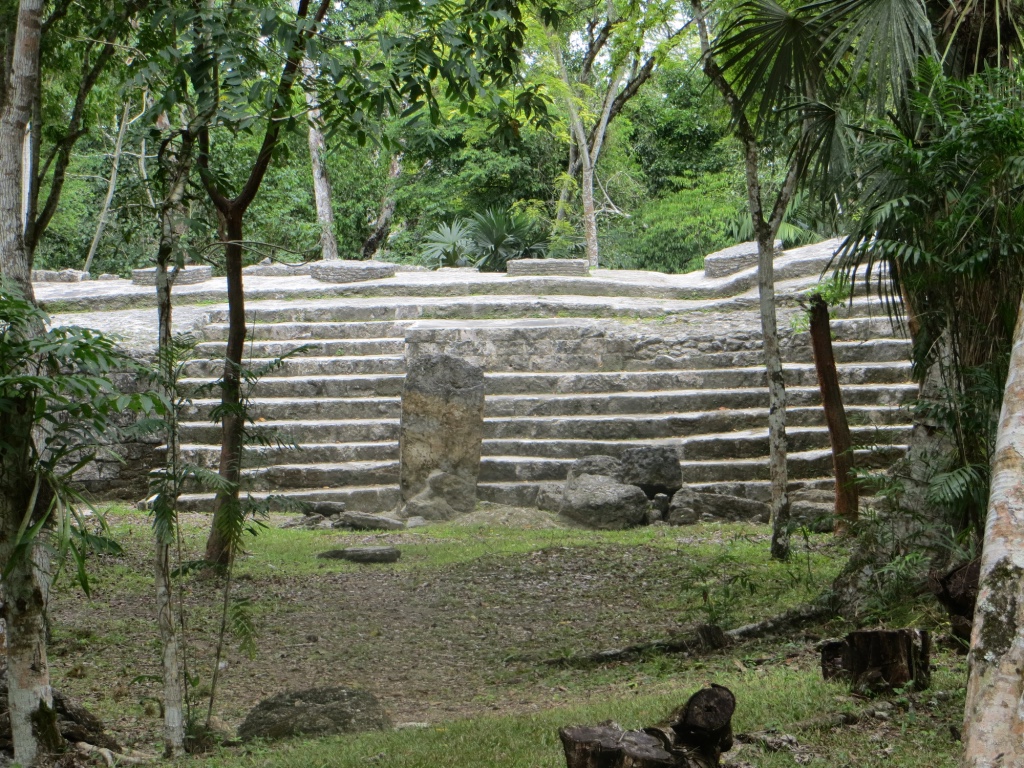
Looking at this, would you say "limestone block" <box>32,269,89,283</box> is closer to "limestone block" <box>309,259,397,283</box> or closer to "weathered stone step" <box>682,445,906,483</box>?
"limestone block" <box>309,259,397,283</box>

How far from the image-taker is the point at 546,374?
1301 centimetres

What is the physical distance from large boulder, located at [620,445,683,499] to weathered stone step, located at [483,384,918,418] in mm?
1365

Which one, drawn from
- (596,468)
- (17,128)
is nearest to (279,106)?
(17,128)

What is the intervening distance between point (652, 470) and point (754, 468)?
4.17ft

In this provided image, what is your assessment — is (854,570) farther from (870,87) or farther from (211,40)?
(211,40)

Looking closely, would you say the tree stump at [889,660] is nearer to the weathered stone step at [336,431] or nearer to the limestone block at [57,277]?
the weathered stone step at [336,431]

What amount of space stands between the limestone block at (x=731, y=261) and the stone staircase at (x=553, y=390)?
4.67 ft

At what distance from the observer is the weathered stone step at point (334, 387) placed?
12.9 m

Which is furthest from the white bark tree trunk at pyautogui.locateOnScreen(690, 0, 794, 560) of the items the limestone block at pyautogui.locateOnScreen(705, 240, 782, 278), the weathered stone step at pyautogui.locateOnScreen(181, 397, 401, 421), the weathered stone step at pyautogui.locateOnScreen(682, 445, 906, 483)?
the limestone block at pyautogui.locateOnScreen(705, 240, 782, 278)

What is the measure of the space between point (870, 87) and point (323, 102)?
2929 mm

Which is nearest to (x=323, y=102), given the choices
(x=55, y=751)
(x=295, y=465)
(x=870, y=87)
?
(x=870, y=87)

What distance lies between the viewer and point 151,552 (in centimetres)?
948

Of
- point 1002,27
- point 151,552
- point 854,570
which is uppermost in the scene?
point 1002,27

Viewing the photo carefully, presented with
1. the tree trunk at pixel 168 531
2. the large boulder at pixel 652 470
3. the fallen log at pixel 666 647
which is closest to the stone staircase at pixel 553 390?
the large boulder at pixel 652 470
